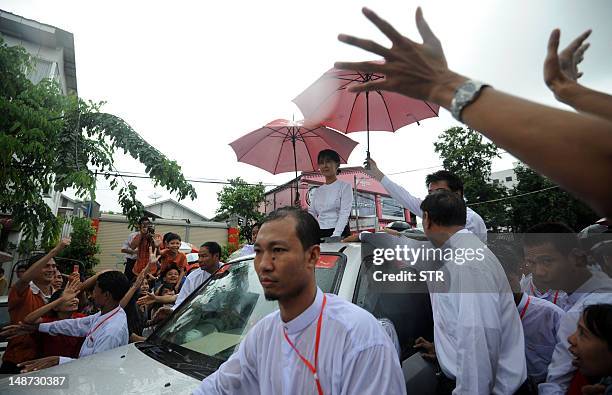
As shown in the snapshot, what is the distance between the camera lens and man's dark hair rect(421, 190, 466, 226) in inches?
90.5

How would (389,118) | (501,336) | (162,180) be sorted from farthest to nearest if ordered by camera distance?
(389,118)
(162,180)
(501,336)

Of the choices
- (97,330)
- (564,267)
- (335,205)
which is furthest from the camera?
(335,205)

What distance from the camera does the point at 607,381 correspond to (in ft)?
5.29

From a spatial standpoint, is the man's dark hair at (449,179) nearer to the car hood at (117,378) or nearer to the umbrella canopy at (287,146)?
the umbrella canopy at (287,146)

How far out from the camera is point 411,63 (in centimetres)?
94

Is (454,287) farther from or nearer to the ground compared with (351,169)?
nearer to the ground

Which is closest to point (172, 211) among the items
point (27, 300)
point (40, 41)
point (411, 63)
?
point (40, 41)

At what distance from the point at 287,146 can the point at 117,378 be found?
4266 mm

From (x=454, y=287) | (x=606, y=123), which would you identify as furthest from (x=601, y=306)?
(x=606, y=123)

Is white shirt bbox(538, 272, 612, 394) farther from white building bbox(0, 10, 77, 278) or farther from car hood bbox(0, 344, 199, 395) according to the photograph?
white building bbox(0, 10, 77, 278)

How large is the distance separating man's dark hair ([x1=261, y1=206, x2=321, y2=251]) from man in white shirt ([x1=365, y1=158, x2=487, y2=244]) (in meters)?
1.29

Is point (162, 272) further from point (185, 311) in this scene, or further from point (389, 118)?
point (389, 118)

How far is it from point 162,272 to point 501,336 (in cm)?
537

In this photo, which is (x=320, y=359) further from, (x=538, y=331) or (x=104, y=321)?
(x=104, y=321)
